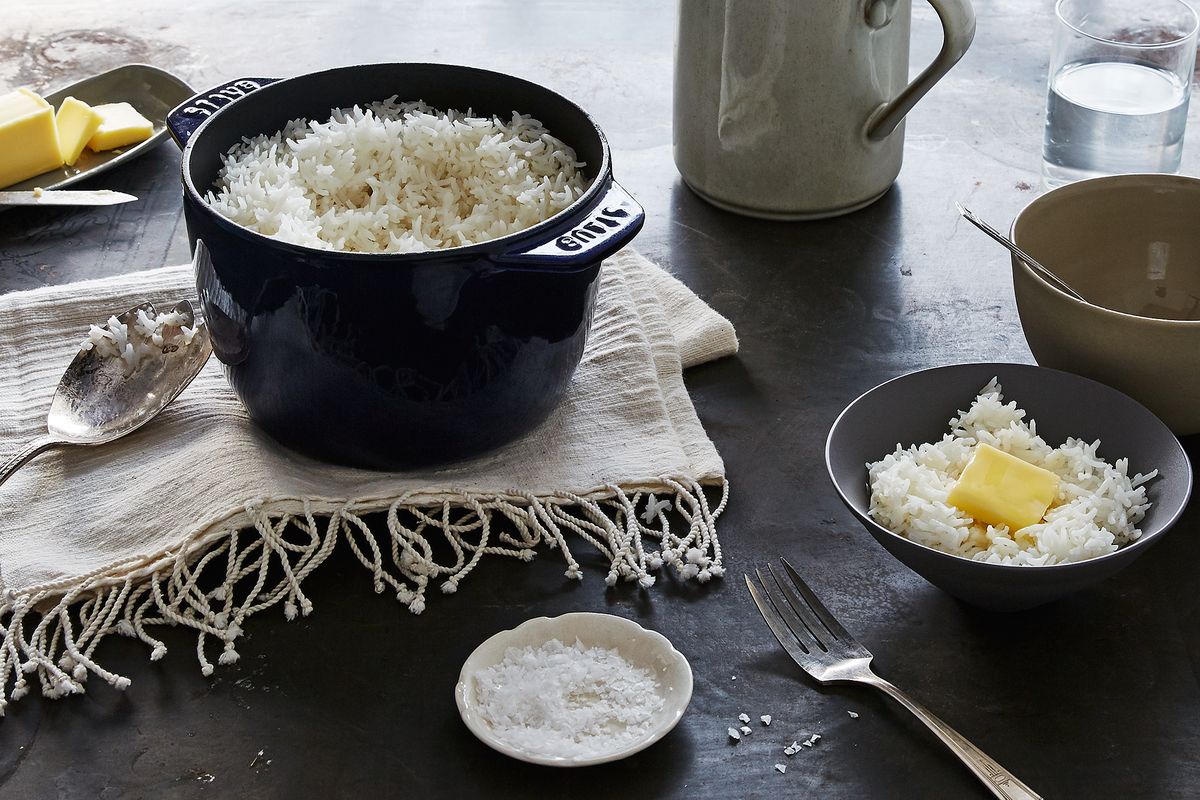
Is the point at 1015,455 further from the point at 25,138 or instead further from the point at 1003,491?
the point at 25,138

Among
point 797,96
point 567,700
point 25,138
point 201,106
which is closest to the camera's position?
point 567,700

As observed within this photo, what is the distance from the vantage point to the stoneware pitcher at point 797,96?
3.70 feet

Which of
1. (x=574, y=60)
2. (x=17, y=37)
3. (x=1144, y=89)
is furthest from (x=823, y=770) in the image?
(x=17, y=37)

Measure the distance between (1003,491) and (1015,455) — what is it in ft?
0.24

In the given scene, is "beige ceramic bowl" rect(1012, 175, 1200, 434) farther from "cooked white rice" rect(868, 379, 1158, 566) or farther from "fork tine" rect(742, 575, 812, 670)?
"fork tine" rect(742, 575, 812, 670)

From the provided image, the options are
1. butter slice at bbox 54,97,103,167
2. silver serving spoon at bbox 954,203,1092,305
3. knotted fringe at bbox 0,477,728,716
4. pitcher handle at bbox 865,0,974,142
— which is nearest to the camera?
knotted fringe at bbox 0,477,728,716

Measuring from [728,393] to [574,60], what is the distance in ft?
2.36

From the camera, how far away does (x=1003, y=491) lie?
2.61ft

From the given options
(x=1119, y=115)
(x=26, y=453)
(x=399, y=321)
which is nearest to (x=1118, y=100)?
(x=1119, y=115)

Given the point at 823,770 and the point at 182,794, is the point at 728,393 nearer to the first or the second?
the point at 823,770

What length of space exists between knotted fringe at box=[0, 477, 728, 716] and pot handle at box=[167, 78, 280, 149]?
31 cm

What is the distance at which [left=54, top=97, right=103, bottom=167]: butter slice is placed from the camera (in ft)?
4.38

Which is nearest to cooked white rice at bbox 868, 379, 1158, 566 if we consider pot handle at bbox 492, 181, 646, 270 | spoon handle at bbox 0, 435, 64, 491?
pot handle at bbox 492, 181, 646, 270

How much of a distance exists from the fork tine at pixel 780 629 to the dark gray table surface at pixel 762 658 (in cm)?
1
